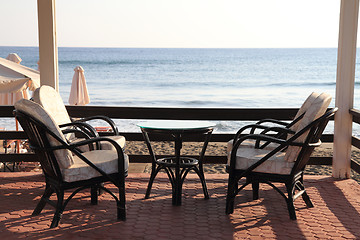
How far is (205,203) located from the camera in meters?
Result: 3.86

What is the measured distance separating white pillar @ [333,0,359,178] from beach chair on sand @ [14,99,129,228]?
8.18ft

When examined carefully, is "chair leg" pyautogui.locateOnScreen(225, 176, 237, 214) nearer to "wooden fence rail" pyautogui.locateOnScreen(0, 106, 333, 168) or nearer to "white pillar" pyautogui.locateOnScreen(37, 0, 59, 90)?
"wooden fence rail" pyautogui.locateOnScreen(0, 106, 333, 168)

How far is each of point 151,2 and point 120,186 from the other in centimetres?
2406

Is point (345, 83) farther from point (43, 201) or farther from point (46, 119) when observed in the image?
point (43, 201)

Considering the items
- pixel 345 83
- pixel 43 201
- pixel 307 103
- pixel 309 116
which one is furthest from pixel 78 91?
pixel 309 116

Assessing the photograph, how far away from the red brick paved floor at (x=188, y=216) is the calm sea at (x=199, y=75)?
14.7 m

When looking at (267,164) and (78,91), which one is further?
(78,91)

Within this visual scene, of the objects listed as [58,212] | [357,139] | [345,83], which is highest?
[345,83]

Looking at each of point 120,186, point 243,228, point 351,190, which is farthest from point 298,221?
point 120,186

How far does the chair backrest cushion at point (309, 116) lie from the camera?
130 inches

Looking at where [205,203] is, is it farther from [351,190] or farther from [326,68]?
[326,68]

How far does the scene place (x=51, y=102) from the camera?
404 centimetres

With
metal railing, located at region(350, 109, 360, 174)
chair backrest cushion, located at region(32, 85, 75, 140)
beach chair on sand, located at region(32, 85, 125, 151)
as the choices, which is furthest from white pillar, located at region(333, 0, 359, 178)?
chair backrest cushion, located at region(32, 85, 75, 140)

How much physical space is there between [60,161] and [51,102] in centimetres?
99
